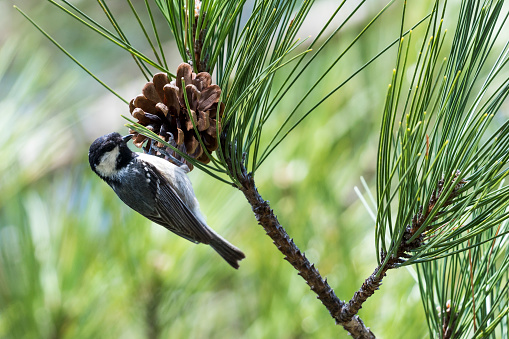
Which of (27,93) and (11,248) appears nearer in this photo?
(11,248)

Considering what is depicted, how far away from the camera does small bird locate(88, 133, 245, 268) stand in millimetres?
1356

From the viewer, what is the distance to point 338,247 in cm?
129

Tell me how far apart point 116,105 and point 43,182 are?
414mm

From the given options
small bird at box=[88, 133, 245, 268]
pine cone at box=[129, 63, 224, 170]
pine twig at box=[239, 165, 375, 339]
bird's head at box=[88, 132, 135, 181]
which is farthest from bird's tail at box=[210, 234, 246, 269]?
pine twig at box=[239, 165, 375, 339]

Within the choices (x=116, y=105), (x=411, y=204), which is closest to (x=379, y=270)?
(x=411, y=204)

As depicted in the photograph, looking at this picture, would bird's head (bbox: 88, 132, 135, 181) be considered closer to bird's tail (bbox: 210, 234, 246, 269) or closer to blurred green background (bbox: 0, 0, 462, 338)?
blurred green background (bbox: 0, 0, 462, 338)

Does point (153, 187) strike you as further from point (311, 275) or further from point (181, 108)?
point (311, 275)

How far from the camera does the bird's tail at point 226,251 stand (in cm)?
128

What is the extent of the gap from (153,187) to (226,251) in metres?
0.29

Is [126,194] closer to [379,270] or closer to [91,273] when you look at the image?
[91,273]

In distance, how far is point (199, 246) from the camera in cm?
141

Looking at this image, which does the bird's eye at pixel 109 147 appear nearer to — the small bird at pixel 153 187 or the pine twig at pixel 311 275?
the small bird at pixel 153 187

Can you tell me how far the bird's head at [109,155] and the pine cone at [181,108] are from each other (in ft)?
1.54

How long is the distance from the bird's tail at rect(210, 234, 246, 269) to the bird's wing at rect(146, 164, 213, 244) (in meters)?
0.02
